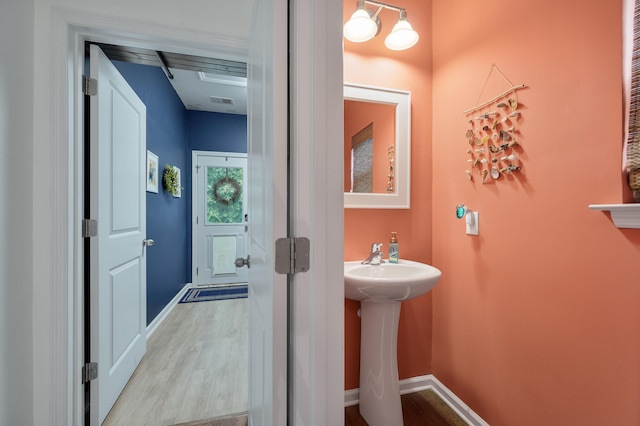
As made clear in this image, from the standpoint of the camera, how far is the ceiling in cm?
172

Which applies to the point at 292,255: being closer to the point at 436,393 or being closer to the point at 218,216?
the point at 436,393

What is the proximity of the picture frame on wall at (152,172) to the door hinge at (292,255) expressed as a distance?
2.46 m

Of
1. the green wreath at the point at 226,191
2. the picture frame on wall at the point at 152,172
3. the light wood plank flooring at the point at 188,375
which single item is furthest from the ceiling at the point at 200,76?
the light wood plank flooring at the point at 188,375

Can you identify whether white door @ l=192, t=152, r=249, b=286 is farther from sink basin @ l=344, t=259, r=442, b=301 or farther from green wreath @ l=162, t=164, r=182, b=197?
sink basin @ l=344, t=259, r=442, b=301

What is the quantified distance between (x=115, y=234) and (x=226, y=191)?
111 inches

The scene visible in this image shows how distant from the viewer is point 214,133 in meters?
4.37

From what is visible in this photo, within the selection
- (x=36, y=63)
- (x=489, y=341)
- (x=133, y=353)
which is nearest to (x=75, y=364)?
(x=133, y=353)

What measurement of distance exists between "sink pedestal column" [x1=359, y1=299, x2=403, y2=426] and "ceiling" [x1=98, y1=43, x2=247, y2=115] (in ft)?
5.38

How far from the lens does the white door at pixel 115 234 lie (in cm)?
146

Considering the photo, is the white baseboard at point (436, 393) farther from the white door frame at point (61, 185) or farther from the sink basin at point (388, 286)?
the white door frame at point (61, 185)

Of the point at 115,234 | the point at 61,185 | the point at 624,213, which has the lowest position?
the point at 115,234

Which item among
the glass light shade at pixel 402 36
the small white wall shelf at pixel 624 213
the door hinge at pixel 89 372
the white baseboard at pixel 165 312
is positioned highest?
the glass light shade at pixel 402 36

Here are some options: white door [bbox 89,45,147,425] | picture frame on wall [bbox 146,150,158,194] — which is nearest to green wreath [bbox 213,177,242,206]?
picture frame on wall [bbox 146,150,158,194]

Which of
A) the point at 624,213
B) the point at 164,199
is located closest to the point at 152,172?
the point at 164,199
